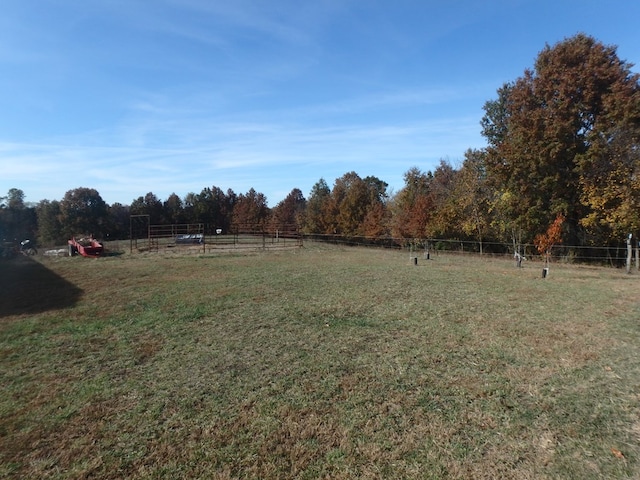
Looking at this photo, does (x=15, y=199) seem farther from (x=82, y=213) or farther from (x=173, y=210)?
(x=173, y=210)

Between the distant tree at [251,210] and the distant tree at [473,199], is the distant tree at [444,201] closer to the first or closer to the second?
the distant tree at [473,199]

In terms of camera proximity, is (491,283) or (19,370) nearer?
(19,370)

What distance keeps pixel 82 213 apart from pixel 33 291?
44106mm

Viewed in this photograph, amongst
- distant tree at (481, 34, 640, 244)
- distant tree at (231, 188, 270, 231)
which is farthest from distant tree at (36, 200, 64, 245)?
distant tree at (481, 34, 640, 244)

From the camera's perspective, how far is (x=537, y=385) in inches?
154

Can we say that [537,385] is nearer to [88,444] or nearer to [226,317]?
[88,444]

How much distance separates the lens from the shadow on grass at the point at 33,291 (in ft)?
25.4

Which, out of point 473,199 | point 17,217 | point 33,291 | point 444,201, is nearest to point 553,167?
point 473,199

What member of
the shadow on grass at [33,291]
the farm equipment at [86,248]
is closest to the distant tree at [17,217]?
the farm equipment at [86,248]

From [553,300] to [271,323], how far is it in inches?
250

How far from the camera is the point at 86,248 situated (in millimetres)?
20672

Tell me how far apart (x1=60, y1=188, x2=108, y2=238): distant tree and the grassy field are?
45.0 metres

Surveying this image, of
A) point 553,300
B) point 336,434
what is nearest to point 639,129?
point 553,300

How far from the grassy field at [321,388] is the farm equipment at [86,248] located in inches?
557
